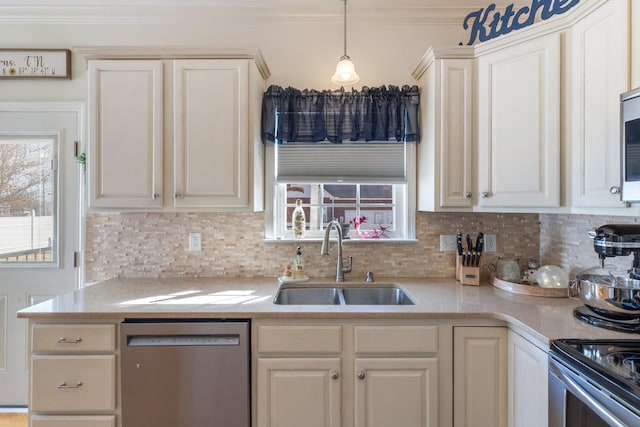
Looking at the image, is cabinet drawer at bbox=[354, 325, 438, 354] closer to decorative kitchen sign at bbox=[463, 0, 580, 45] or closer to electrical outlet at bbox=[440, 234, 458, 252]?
electrical outlet at bbox=[440, 234, 458, 252]

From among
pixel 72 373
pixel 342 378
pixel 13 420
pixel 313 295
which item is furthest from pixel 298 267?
pixel 13 420

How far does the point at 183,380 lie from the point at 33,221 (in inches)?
62.2

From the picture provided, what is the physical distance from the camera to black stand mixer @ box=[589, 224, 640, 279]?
4.07ft

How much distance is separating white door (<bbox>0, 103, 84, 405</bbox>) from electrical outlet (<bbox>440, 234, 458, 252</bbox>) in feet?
7.67

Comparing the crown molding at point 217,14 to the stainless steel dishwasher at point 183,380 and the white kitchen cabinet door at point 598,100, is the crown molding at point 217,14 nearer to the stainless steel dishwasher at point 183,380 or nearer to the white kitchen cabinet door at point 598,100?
the white kitchen cabinet door at point 598,100

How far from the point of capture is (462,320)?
58.2 inches

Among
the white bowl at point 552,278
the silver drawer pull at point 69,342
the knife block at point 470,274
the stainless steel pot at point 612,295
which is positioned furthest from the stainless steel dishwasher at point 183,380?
the white bowl at point 552,278

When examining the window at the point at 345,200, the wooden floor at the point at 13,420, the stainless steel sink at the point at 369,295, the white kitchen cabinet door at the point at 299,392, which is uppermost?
the window at the point at 345,200

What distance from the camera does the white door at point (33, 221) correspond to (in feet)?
6.97

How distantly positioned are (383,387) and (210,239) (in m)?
1.32

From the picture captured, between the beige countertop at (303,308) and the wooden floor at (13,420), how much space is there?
1062 millimetres

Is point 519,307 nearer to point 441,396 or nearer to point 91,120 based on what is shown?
point 441,396

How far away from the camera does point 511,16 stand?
180cm

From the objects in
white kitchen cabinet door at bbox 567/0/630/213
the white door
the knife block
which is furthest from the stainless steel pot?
the white door
